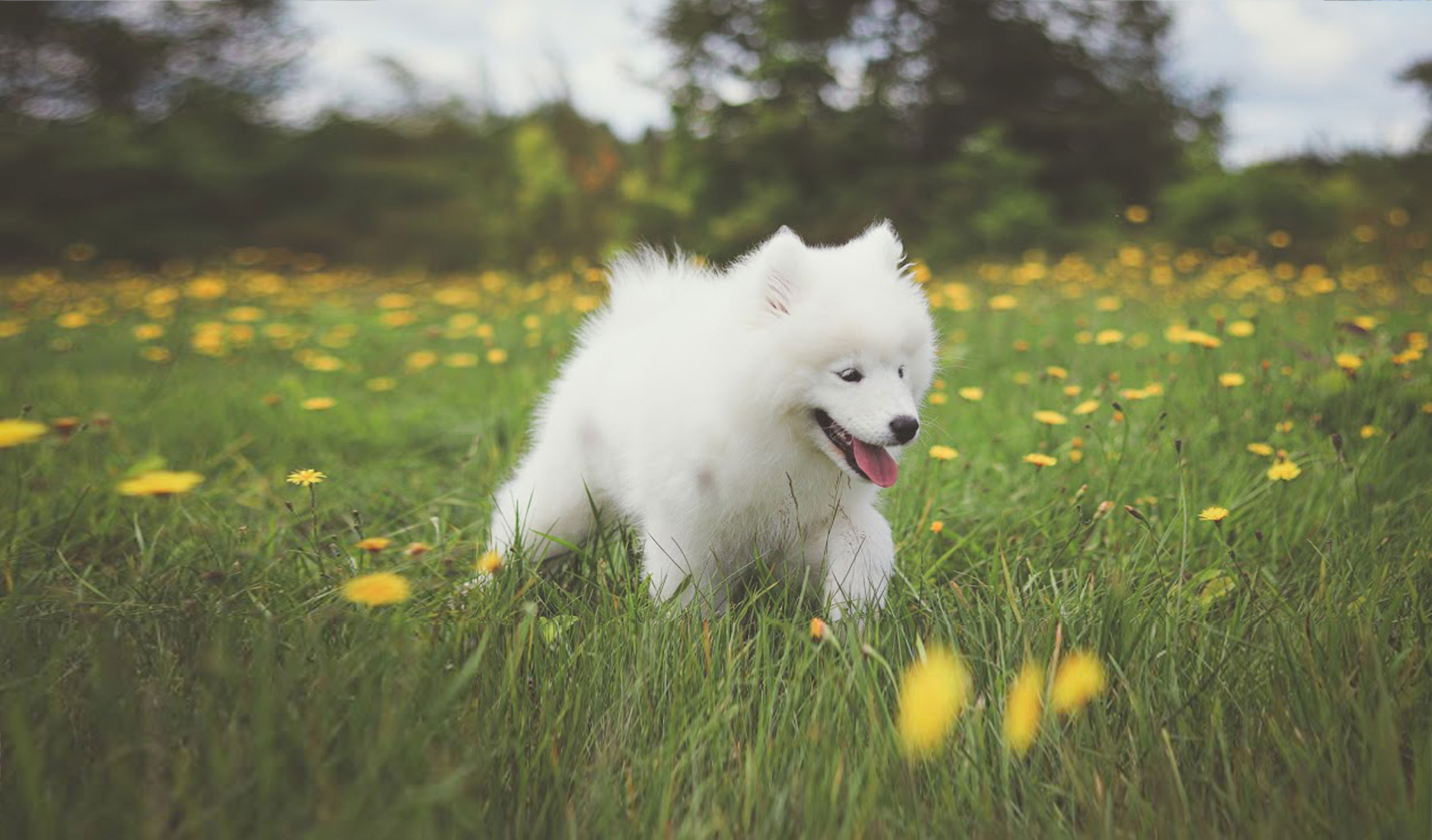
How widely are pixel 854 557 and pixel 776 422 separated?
317 mm

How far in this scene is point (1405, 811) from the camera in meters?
0.99

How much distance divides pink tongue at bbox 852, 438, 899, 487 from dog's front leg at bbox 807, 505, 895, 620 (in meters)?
0.14

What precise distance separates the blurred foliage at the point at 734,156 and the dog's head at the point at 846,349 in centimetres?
560

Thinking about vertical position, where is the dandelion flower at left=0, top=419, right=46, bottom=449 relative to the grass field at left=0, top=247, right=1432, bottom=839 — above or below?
above

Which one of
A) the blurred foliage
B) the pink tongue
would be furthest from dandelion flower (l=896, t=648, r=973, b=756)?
the blurred foliage

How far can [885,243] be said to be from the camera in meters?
1.81

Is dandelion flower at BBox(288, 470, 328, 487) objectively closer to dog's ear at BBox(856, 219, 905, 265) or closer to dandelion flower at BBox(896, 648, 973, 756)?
dandelion flower at BBox(896, 648, 973, 756)

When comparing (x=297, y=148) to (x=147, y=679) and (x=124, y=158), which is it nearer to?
(x=124, y=158)

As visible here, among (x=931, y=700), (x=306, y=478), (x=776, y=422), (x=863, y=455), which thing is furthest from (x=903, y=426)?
(x=306, y=478)

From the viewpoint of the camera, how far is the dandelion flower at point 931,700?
91 centimetres

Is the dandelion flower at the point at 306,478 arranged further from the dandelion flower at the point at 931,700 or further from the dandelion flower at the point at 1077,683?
the dandelion flower at the point at 1077,683

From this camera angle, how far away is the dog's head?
1.57 metres

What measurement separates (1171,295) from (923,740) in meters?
4.52

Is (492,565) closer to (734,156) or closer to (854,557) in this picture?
(854,557)
